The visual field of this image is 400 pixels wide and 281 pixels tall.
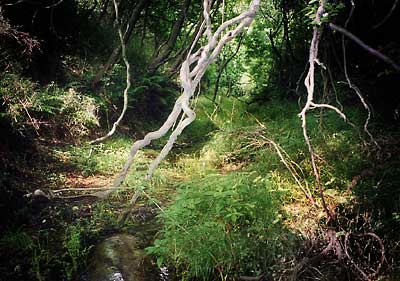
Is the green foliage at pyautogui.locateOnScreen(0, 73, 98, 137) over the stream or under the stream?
over

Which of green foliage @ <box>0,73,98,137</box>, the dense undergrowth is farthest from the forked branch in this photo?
green foliage @ <box>0,73,98,137</box>

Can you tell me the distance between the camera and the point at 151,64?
8070 millimetres

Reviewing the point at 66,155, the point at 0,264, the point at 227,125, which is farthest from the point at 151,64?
the point at 0,264

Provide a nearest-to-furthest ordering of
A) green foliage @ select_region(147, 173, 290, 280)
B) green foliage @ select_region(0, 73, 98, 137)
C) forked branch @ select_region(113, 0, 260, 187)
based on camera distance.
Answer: forked branch @ select_region(113, 0, 260, 187) → green foliage @ select_region(147, 173, 290, 280) → green foliage @ select_region(0, 73, 98, 137)

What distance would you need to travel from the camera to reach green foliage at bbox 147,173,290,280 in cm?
301

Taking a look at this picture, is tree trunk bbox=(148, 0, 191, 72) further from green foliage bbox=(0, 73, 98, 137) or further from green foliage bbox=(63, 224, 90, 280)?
green foliage bbox=(63, 224, 90, 280)

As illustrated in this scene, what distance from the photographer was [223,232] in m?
3.12

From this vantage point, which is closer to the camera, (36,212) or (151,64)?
(36,212)

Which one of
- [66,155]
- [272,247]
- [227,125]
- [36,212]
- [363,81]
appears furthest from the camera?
[227,125]

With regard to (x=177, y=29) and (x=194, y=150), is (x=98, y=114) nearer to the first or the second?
(x=194, y=150)

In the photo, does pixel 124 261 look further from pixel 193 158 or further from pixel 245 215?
pixel 193 158

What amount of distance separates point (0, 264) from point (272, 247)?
215 centimetres

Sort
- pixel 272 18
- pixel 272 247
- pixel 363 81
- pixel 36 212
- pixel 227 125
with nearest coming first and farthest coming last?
pixel 272 247, pixel 36 212, pixel 363 81, pixel 227 125, pixel 272 18

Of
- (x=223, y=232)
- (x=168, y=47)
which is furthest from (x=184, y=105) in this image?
(x=168, y=47)
